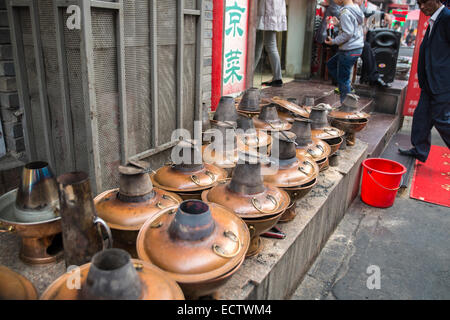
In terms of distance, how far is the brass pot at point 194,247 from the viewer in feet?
6.70

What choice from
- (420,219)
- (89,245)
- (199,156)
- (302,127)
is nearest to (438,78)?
(420,219)

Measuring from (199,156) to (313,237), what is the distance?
1456 millimetres

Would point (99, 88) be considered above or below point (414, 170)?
above

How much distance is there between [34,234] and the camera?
2.31m

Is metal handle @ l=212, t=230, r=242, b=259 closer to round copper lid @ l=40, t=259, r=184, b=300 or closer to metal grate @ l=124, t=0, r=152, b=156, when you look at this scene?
round copper lid @ l=40, t=259, r=184, b=300

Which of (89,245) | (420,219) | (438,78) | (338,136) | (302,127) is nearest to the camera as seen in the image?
(89,245)

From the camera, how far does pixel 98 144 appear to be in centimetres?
310

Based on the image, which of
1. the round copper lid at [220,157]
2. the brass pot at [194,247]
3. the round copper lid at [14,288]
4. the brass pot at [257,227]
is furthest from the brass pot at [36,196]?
the round copper lid at [220,157]

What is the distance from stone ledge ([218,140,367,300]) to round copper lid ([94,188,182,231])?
693mm

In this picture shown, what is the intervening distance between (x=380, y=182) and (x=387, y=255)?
121 cm

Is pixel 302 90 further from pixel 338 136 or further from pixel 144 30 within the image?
pixel 144 30

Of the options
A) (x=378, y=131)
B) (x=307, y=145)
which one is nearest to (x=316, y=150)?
(x=307, y=145)

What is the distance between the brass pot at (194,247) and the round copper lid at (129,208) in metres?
0.15

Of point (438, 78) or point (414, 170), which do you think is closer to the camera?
point (438, 78)
